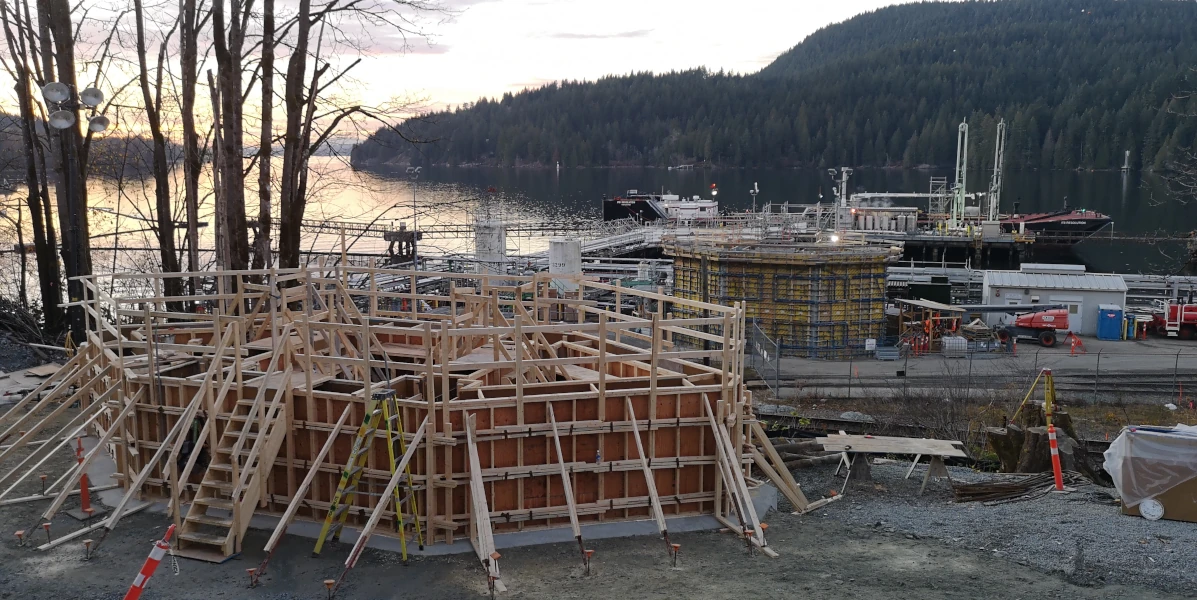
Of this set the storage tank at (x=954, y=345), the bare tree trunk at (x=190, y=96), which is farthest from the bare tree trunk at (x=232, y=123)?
the storage tank at (x=954, y=345)

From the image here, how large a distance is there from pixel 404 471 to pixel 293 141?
43.6 ft

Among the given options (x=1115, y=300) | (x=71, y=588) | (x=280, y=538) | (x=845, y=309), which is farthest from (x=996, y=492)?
(x=1115, y=300)

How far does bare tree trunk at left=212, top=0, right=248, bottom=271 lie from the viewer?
74.0 feet

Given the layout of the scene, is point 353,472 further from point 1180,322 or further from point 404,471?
point 1180,322

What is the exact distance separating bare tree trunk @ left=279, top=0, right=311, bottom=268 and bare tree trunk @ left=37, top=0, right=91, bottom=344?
5.70 meters

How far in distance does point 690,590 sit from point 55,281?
25.6m

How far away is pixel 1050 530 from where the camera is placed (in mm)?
13492

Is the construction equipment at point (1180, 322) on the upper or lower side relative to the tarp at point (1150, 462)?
lower

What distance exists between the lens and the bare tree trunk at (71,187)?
2441 cm

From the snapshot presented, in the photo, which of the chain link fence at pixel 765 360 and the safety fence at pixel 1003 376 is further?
the chain link fence at pixel 765 360

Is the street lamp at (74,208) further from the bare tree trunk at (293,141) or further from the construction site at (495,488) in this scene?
the construction site at (495,488)

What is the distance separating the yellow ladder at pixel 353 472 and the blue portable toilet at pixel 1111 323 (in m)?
40.1

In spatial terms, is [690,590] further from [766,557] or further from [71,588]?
[71,588]

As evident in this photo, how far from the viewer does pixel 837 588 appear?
11.7 m
